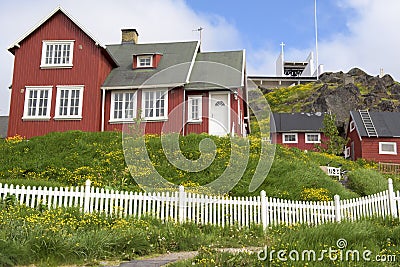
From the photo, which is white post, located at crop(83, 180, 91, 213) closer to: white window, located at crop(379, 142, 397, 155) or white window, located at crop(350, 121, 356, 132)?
white window, located at crop(379, 142, 397, 155)

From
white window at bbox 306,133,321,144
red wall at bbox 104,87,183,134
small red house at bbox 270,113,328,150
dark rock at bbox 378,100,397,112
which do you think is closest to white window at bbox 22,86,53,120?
red wall at bbox 104,87,183,134

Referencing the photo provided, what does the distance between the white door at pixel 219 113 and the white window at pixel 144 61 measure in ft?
15.8

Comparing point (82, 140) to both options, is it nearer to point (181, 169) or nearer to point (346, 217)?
point (181, 169)

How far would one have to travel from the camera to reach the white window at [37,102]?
77.2ft

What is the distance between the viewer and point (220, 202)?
11.8 meters

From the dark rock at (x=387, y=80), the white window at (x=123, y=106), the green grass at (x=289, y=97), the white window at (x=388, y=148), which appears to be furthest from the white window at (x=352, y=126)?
→ the dark rock at (x=387, y=80)

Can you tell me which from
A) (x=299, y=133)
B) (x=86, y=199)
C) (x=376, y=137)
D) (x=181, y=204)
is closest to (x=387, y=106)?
(x=299, y=133)

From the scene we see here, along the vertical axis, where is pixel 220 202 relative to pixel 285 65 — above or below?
below

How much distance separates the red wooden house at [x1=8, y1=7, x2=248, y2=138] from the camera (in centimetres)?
2352

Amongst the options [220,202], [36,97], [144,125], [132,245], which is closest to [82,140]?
[144,125]

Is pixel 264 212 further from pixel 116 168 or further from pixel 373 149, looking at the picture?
pixel 373 149

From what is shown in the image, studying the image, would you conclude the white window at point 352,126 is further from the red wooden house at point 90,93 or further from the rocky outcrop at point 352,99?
the red wooden house at point 90,93

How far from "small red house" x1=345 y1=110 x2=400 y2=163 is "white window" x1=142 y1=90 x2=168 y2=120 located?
22932 mm

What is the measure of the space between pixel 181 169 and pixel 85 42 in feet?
37.2
